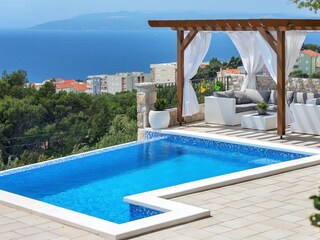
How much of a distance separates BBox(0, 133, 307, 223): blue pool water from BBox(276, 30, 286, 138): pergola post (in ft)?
3.04

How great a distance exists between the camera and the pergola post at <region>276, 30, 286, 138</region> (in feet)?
43.5

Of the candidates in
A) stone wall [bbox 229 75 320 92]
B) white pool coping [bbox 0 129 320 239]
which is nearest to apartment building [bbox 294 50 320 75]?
stone wall [bbox 229 75 320 92]

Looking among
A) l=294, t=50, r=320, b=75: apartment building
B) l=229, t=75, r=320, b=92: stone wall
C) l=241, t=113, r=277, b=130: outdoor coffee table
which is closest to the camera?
l=241, t=113, r=277, b=130: outdoor coffee table

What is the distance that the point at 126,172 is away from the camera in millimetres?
11539

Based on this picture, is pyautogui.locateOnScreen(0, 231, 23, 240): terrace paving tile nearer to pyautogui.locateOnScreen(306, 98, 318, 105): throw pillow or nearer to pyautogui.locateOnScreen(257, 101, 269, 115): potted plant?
pyautogui.locateOnScreen(257, 101, 269, 115): potted plant

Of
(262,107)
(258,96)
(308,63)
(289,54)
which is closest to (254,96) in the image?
(258,96)

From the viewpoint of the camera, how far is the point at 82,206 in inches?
359

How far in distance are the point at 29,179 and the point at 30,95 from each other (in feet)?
49.0

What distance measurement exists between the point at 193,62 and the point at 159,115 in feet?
5.20

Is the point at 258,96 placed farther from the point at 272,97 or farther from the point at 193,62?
the point at 193,62

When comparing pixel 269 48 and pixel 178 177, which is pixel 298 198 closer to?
pixel 178 177

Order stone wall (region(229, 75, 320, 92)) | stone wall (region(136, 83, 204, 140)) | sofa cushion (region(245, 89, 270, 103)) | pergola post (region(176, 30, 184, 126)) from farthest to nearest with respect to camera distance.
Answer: stone wall (region(229, 75, 320, 92))
sofa cushion (region(245, 89, 270, 103))
pergola post (region(176, 30, 184, 126))
stone wall (region(136, 83, 204, 140))

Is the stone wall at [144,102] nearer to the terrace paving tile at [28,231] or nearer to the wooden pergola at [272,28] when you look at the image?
the wooden pergola at [272,28]

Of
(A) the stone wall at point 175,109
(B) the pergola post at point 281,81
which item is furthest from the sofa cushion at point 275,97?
(B) the pergola post at point 281,81
